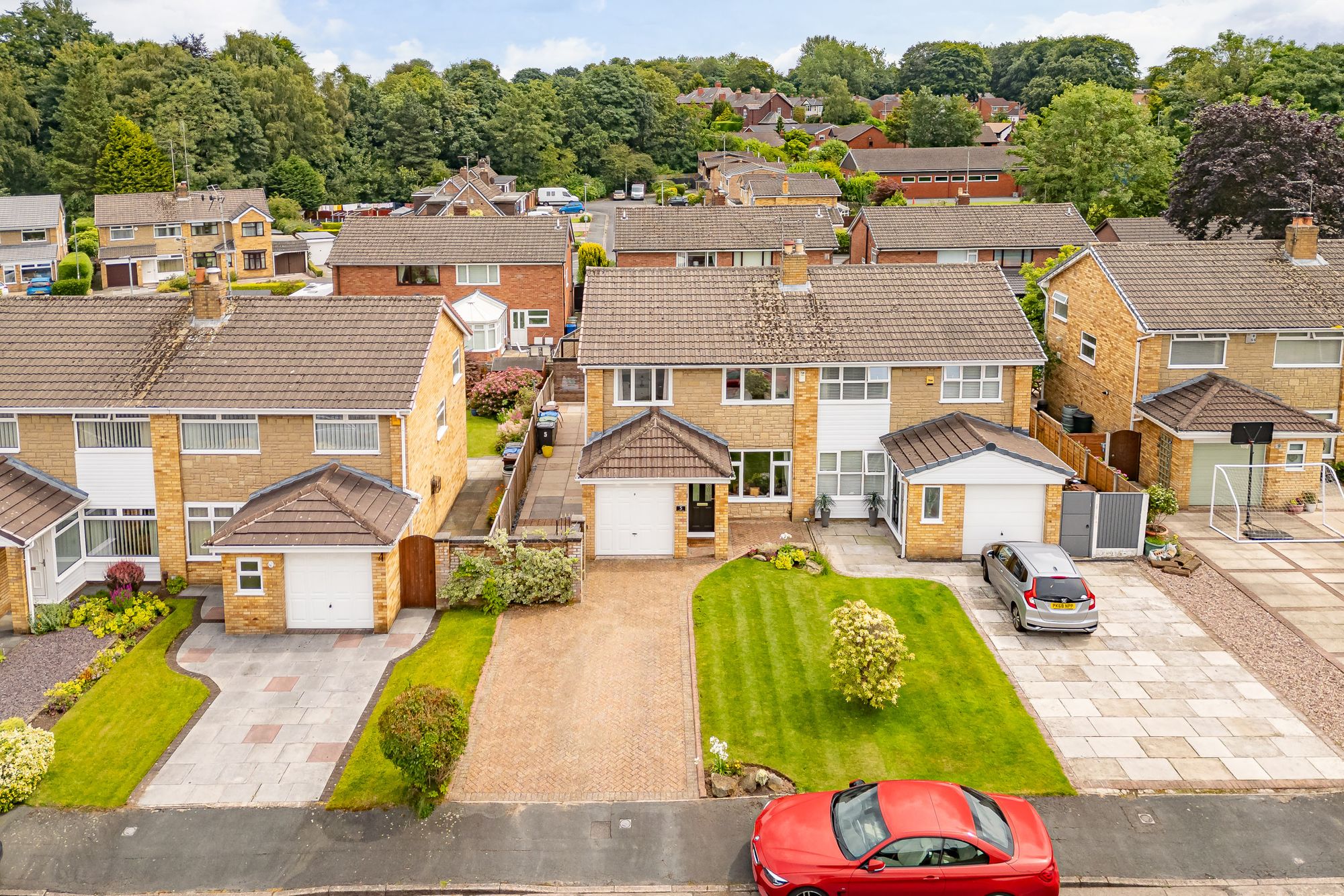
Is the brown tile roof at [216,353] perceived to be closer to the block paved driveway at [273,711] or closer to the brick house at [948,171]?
the block paved driveway at [273,711]

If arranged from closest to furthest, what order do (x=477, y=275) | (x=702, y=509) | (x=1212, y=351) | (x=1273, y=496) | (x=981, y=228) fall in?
1. (x=702, y=509)
2. (x=1273, y=496)
3. (x=1212, y=351)
4. (x=477, y=275)
5. (x=981, y=228)

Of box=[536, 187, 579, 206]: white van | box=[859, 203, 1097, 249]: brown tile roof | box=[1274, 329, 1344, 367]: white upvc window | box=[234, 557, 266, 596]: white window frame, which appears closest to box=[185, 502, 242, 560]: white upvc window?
box=[234, 557, 266, 596]: white window frame

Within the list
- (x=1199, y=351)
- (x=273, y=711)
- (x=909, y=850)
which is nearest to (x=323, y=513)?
(x=273, y=711)

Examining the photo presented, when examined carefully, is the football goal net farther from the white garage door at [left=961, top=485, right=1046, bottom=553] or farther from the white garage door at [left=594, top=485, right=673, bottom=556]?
the white garage door at [left=594, top=485, right=673, bottom=556]

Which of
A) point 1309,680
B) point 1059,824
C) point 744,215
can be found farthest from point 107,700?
point 744,215

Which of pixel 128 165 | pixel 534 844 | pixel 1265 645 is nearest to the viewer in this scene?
pixel 534 844

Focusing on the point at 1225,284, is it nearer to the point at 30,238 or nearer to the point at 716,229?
the point at 716,229

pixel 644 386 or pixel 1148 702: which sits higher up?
pixel 644 386
